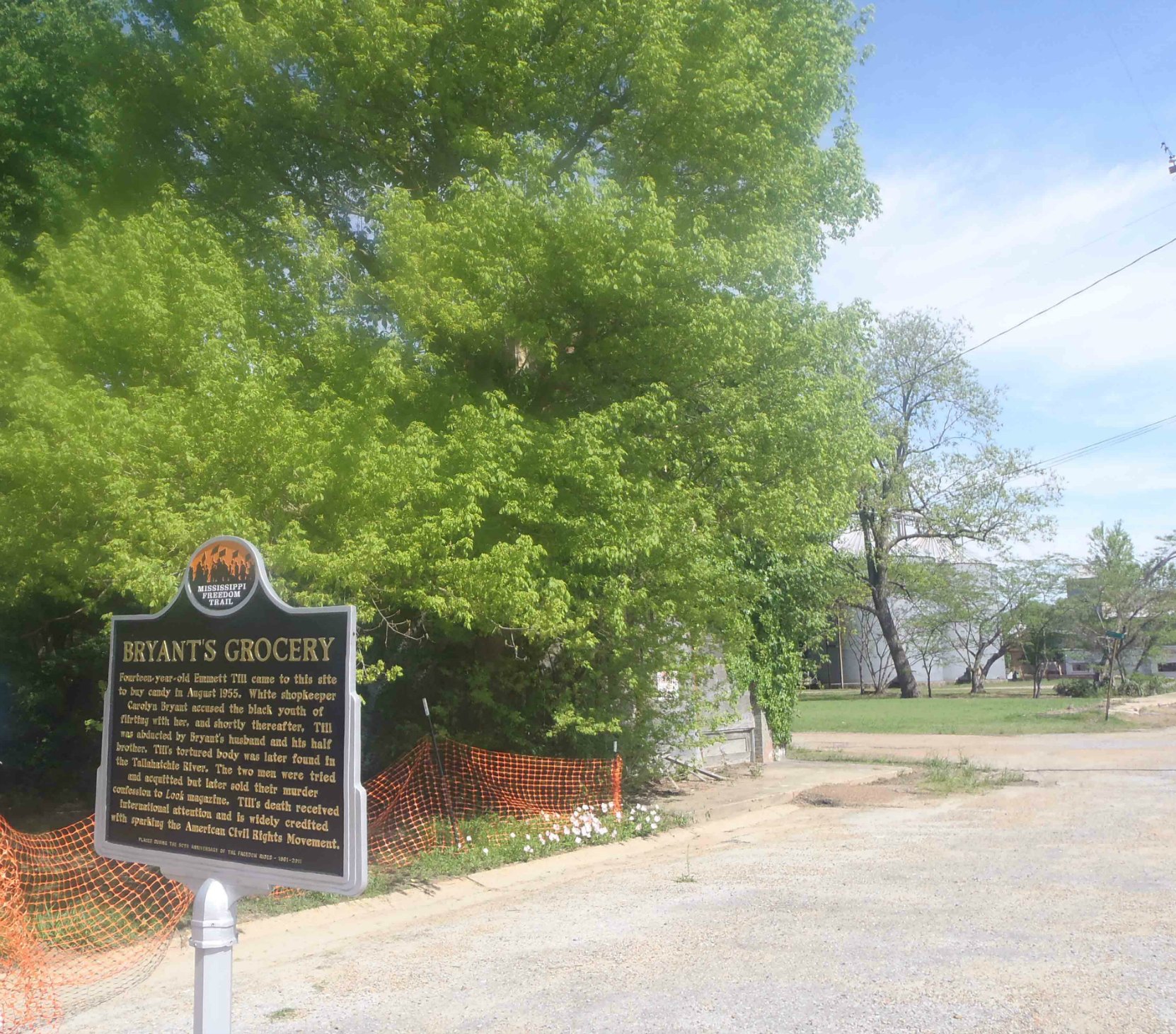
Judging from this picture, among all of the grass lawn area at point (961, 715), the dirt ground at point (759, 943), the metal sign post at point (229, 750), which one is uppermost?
the metal sign post at point (229, 750)

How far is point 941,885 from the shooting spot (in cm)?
918

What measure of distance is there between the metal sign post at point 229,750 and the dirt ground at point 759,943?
7.45ft

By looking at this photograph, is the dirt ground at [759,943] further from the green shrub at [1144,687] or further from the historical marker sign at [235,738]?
the green shrub at [1144,687]

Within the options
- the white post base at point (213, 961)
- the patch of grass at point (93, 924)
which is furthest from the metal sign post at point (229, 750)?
the patch of grass at point (93, 924)

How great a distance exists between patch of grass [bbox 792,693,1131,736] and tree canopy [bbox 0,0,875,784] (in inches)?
380

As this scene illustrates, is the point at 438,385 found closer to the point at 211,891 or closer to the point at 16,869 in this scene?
the point at 16,869

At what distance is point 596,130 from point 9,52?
766 cm

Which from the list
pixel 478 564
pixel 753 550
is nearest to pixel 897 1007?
pixel 478 564

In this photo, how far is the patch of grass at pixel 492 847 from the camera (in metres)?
9.00

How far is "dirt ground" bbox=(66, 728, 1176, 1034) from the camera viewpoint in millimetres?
5949

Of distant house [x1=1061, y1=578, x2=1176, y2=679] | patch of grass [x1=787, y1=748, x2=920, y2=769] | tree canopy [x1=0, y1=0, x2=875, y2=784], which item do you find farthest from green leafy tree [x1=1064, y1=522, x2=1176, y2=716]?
tree canopy [x1=0, y1=0, x2=875, y2=784]

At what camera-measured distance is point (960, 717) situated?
33.7 meters

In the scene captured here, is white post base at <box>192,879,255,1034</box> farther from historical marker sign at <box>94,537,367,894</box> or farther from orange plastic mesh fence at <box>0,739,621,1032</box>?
orange plastic mesh fence at <box>0,739,621,1032</box>

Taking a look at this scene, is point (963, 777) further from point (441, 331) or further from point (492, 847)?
point (441, 331)
